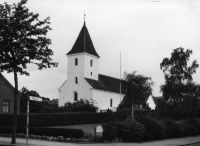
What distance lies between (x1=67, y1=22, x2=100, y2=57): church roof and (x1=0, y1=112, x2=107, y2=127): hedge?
102ft

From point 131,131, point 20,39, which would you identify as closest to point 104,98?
point 131,131

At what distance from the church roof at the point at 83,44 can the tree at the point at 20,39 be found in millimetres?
62652

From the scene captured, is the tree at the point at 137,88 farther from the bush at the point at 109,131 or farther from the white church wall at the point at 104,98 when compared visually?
the bush at the point at 109,131

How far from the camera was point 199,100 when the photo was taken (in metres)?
44.5

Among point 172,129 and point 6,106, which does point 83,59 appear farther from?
point 172,129

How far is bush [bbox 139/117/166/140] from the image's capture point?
32.2m

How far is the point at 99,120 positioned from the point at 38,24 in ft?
116

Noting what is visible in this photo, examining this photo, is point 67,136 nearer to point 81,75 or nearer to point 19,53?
point 19,53

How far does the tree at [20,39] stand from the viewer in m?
24.0

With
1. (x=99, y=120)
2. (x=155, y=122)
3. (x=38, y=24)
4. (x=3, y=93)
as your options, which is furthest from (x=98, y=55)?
(x=38, y=24)

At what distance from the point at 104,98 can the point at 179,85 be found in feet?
149

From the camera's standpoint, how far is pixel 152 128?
106 feet

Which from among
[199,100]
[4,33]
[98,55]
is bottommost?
[199,100]

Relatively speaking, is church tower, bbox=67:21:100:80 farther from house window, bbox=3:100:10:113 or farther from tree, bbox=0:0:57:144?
tree, bbox=0:0:57:144
